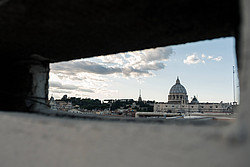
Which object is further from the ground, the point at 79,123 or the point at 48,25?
the point at 48,25

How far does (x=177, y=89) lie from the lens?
7988 centimetres

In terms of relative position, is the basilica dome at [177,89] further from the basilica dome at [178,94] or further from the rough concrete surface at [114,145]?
the rough concrete surface at [114,145]

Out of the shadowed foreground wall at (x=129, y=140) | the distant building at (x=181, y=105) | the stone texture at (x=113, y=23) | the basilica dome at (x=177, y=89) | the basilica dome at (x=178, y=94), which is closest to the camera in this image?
the shadowed foreground wall at (x=129, y=140)

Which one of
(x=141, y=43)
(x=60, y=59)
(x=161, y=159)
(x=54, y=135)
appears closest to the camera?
(x=161, y=159)

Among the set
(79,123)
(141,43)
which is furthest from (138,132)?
(141,43)

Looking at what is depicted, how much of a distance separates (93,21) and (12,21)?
2.96 ft

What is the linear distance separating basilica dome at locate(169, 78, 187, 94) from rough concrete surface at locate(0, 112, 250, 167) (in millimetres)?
80410

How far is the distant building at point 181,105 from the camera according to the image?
74188 millimetres

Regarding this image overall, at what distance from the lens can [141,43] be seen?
102 inches

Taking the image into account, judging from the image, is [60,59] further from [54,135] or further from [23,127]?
[54,135]

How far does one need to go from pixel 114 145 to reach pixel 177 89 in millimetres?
80865

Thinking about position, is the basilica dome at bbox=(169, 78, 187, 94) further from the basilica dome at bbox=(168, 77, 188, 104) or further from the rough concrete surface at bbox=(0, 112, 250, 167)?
the rough concrete surface at bbox=(0, 112, 250, 167)

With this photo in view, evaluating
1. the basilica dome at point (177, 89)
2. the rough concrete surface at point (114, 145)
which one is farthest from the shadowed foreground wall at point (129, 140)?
the basilica dome at point (177, 89)

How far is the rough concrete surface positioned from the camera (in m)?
1.24
